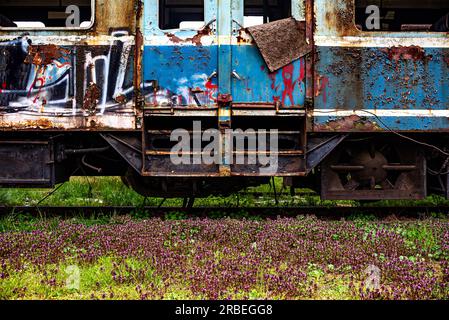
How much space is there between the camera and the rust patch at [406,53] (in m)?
5.75

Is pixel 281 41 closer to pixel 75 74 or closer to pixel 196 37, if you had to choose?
pixel 196 37

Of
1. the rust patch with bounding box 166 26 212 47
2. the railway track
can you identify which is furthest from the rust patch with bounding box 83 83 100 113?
the railway track

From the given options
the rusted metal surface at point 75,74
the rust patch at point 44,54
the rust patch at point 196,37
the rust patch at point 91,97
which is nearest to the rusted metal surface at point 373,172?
the rust patch at point 196,37

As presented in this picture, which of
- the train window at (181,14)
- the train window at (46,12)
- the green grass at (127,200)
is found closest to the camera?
the train window at (181,14)

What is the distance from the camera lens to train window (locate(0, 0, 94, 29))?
20.6 feet

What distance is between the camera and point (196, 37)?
5.68 metres

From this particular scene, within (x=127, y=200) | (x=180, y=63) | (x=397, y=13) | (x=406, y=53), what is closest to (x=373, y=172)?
(x=406, y=53)

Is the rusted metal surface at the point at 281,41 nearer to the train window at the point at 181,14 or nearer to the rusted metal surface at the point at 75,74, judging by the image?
the train window at the point at 181,14

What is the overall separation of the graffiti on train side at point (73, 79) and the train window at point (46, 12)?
0.80 meters

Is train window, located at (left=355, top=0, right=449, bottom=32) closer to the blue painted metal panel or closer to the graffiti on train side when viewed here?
the blue painted metal panel

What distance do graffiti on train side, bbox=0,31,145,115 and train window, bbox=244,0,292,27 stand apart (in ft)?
5.05

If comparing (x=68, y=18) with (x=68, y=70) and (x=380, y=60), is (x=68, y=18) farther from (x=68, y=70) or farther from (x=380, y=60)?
(x=380, y=60)

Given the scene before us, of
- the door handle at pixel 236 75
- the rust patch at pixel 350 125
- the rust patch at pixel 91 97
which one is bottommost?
the rust patch at pixel 350 125

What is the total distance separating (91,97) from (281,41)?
7.78 feet
